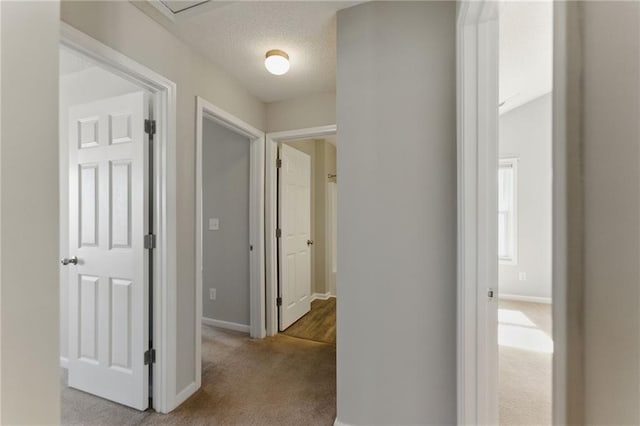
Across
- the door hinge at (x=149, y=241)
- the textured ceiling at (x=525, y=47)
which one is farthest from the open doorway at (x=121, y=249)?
the textured ceiling at (x=525, y=47)

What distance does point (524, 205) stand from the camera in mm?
4383

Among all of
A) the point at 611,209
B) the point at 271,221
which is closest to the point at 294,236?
the point at 271,221

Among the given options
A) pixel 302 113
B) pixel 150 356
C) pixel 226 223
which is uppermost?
pixel 302 113

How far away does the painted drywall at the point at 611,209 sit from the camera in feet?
1.02

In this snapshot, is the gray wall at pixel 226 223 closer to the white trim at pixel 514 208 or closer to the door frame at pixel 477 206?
the door frame at pixel 477 206

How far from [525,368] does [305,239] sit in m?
2.50

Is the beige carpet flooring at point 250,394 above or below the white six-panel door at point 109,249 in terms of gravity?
below

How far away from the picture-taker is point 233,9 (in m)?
1.64

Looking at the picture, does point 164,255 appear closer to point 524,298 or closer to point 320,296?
point 320,296

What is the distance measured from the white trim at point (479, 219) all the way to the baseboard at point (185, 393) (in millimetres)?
1698

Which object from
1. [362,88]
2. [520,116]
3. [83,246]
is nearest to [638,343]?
[362,88]

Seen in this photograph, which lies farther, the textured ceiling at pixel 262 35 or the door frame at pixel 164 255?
the door frame at pixel 164 255

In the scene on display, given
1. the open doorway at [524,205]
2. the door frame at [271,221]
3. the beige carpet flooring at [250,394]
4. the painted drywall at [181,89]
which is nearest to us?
the painted drywall at [181,89]

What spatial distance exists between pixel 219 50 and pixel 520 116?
4466mm
